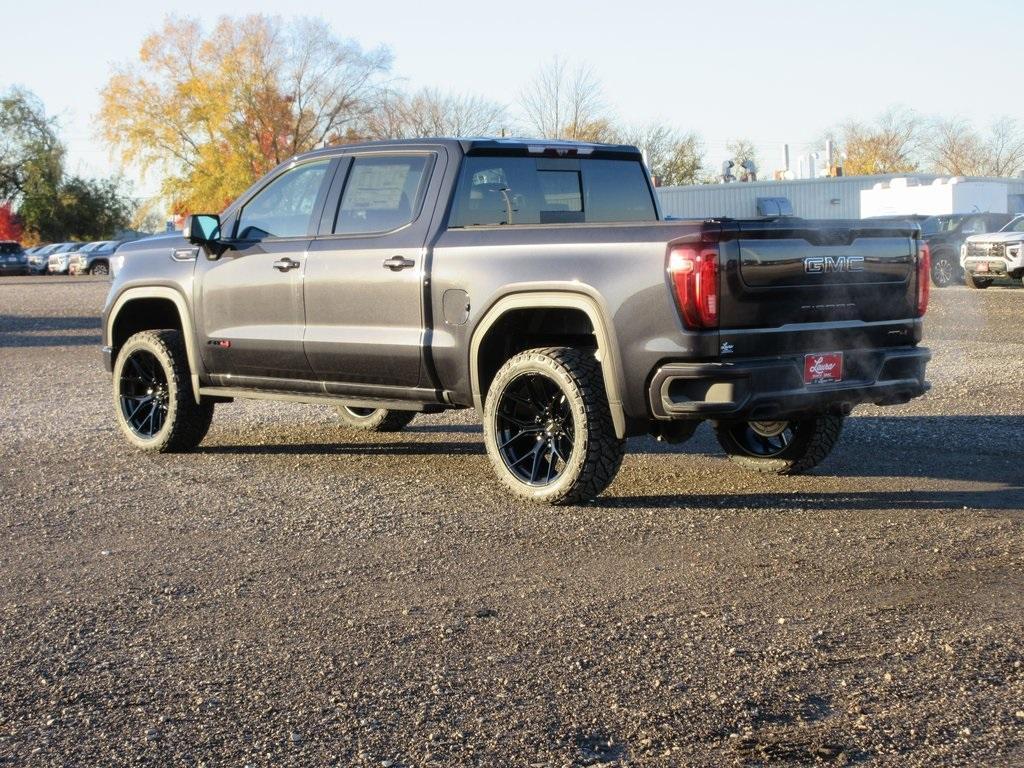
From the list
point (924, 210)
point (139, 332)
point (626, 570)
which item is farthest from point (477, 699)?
point (924, 210)

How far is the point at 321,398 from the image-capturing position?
8.45 meters

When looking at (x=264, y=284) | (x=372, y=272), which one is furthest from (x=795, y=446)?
(x=264, y=284)

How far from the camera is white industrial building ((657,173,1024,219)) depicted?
147 ft

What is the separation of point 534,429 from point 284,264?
2.05 meters

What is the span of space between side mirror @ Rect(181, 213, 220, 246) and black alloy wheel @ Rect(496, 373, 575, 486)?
2.46m

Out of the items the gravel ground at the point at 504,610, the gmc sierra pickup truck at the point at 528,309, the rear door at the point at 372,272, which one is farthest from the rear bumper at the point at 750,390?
the rear door at the point at 372,272

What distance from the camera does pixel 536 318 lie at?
24.7 ft

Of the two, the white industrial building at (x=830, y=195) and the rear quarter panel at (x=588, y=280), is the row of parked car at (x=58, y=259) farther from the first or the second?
the rear quarter panel at (x=588, y=280)

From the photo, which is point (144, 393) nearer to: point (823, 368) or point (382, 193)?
point (382, 193)

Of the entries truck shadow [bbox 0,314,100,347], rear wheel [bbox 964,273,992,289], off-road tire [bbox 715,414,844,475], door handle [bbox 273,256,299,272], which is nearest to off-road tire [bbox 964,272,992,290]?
rear wheel [bbox 964,273,992,289]

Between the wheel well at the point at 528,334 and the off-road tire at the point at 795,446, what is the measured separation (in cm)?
102

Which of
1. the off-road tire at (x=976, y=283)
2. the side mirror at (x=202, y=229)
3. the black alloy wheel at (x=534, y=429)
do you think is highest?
the side mirror at (x=202, y=229)

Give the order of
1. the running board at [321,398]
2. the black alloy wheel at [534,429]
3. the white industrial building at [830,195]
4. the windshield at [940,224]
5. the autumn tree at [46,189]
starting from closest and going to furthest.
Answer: the black alloy wheel at [534,429] → the running board at [321,398] → the windshield at [940,224] → the white industrial building at [830,195] → the autumn tree at [46,189]

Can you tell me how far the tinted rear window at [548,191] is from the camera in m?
7.86
